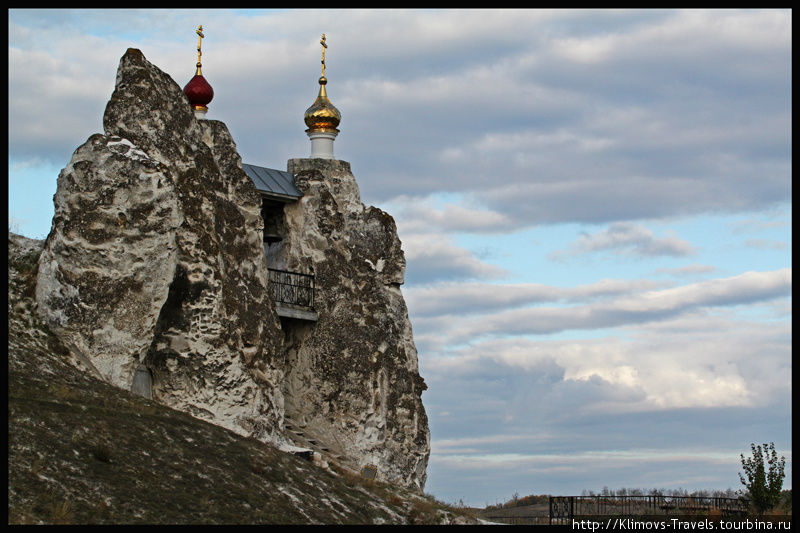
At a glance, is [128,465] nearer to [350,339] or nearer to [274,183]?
[350,339]

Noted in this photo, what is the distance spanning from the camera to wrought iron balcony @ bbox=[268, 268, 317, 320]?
31.5 meters

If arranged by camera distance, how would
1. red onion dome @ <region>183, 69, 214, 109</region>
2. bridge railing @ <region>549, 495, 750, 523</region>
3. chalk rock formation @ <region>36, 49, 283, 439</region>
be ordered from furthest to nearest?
red onion dome @ <region>183, 69, 214, 109</region>
bridge railing @ <region>549, 495, 750, 523</region>
chalk rock formation @ <region>36, 49, 283, 439</region>

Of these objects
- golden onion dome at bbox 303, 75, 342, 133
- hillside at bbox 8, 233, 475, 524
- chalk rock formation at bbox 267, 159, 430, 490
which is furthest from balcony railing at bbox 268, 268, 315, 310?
hillside at bbox 8, 233, 475, 524

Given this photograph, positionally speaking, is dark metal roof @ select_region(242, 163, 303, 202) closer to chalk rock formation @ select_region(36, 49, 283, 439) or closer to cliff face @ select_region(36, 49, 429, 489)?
cliff face @ select_region(36, 49, 429, 489)

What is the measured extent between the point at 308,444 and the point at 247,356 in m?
3.45

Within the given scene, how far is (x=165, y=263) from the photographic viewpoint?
83.0 ft

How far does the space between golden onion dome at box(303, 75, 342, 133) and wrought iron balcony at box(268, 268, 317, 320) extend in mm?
4689

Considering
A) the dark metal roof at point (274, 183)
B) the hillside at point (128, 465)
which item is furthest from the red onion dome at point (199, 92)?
the hillside at point (128, 465)

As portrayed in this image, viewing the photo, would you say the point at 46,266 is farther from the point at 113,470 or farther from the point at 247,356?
the point at 113,470

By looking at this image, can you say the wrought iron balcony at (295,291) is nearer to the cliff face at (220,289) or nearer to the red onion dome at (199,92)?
the cliff face at (220,289)

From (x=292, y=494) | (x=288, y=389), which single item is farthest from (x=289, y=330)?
(x=292, y=494)

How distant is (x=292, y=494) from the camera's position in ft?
71.4

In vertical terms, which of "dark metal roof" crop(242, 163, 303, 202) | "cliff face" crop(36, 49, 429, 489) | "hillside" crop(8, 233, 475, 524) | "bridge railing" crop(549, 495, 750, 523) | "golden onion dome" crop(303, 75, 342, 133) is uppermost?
"golden onion dome" crop(303, 75, 342, 133)

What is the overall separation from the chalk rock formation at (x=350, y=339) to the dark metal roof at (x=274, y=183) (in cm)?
26
